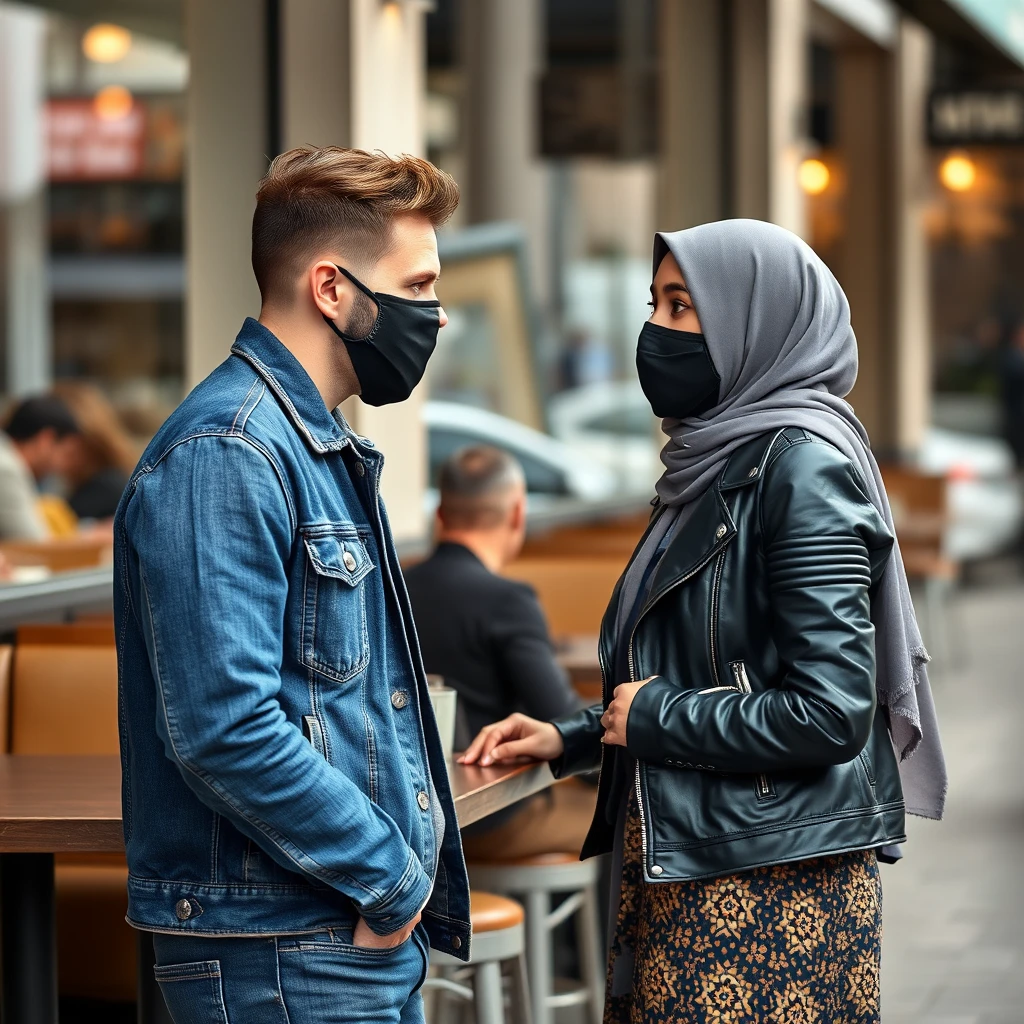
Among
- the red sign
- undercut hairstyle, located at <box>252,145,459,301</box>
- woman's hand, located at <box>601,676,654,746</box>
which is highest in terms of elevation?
the red sign

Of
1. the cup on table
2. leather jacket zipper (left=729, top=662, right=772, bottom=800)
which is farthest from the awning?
leather jacket zipper (left=729, top=662, right=772, bottom=800)

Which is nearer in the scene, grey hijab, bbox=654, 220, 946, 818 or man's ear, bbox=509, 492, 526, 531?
grey hijab, bbox=654, 220, 946, 818

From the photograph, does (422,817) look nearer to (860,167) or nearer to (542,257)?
(542,257)

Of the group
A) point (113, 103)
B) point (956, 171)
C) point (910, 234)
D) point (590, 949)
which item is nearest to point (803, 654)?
point (590, 949)

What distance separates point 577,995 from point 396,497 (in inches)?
81.3

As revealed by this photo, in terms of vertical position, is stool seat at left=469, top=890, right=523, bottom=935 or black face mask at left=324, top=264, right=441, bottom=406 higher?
black face mask at left=324, top=264, right=441, bottom=406

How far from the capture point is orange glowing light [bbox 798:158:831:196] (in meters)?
10.0

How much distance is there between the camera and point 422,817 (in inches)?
77.5

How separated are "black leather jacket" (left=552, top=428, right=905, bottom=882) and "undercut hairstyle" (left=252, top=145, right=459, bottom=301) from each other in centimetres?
57

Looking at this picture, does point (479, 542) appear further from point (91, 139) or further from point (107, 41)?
point (91, 139)

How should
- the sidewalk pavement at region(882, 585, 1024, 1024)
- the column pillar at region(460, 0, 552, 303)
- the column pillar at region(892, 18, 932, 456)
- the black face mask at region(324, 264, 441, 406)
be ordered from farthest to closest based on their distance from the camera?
the column pillar at region(892, 18, 932, 456) → the column pillar at region(460, 0, 552, 303) → the sidewalk pavement at region(882, 585, 1024, 1024) → the black face mask at region(324, 264, 441, 406)

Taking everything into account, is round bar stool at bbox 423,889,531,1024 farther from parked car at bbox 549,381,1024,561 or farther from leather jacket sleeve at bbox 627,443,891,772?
parked car at bbox 549,381,1024,561

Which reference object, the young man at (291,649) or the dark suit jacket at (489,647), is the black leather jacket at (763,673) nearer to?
the young man at (291,649)

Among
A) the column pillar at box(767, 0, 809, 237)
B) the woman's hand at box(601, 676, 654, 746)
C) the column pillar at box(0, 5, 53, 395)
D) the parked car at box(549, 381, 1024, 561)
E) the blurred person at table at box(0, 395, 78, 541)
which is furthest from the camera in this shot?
the column pillar at box(0, 5, 53, 395)
